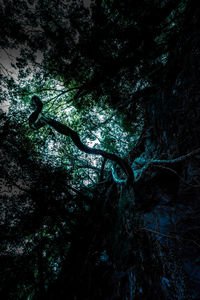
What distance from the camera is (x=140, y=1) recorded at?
4410mm

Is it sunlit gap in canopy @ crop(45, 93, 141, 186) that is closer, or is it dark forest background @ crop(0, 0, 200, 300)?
dark forest background @ crop(0, 0, 200, 300)

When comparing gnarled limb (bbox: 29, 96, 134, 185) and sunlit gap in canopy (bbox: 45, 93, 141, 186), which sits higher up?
sunlit gap in canopy (bbox: 45, 93, 141, 186)

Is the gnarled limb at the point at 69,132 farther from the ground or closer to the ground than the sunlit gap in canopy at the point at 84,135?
closer to the ground

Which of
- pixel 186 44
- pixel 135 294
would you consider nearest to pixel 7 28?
pixel 186 44

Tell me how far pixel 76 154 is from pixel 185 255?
19.5ft

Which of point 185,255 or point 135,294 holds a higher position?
point 185,255

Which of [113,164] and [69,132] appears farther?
[113,164]

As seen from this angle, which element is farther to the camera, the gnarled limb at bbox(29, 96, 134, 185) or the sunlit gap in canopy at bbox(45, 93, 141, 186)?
the sunlit gap in canopy at bbox(45, 93, 141, 186)

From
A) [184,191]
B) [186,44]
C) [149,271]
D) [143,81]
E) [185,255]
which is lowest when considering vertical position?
[149,271]

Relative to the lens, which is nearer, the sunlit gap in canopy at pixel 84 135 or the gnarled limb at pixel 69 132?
the gnarled limb at pixel 69 132

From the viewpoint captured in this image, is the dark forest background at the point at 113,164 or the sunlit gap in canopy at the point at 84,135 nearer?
the dark forest background at the point at 113,164

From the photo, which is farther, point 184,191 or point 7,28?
point 7,28

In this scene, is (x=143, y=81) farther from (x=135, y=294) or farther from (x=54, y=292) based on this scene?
(x=54, y=292)

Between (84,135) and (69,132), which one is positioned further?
(84,135)
